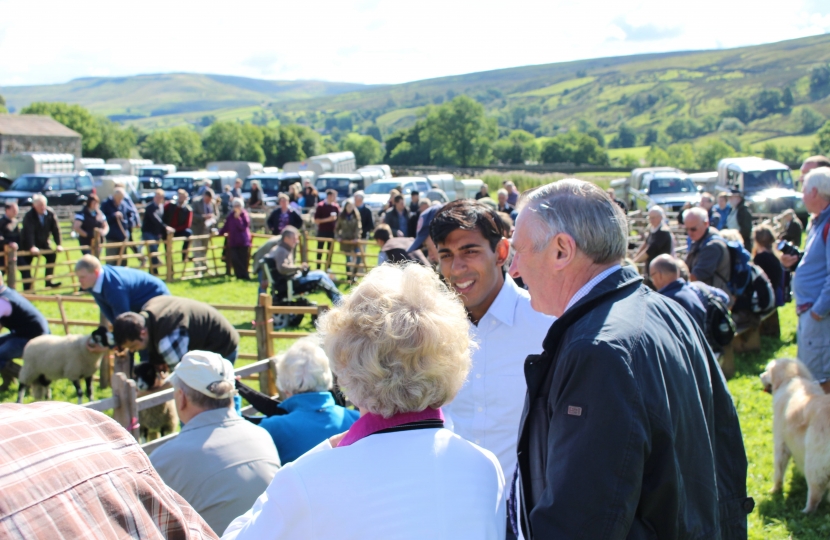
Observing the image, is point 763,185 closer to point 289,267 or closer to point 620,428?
point 289,267

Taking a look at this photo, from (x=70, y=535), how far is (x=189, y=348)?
17.1 ft

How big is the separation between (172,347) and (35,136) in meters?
67.7

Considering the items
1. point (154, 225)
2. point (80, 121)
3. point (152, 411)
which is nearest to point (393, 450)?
point (152, 411)

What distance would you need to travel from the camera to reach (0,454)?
110 cm

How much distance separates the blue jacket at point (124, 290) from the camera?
21.5 ft

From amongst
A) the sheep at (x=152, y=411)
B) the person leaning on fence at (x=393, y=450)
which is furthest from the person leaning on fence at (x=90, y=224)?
the person leaning on fence at (x=393, y=450)

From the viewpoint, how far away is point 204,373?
11.6ft

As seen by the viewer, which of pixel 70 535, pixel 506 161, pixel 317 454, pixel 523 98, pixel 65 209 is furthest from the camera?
pixel 523 98

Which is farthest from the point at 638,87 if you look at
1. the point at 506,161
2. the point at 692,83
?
the point at 506,161

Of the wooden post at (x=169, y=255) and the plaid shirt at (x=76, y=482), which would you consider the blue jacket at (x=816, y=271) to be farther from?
the wooden post at (x=169, y=255)

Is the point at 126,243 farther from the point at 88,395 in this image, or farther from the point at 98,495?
the point at 98,495

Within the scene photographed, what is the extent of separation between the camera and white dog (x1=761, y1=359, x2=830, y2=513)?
445 cm

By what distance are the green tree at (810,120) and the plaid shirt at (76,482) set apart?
123 meters

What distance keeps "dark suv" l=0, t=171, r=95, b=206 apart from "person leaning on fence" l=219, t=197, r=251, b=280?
15.6m
